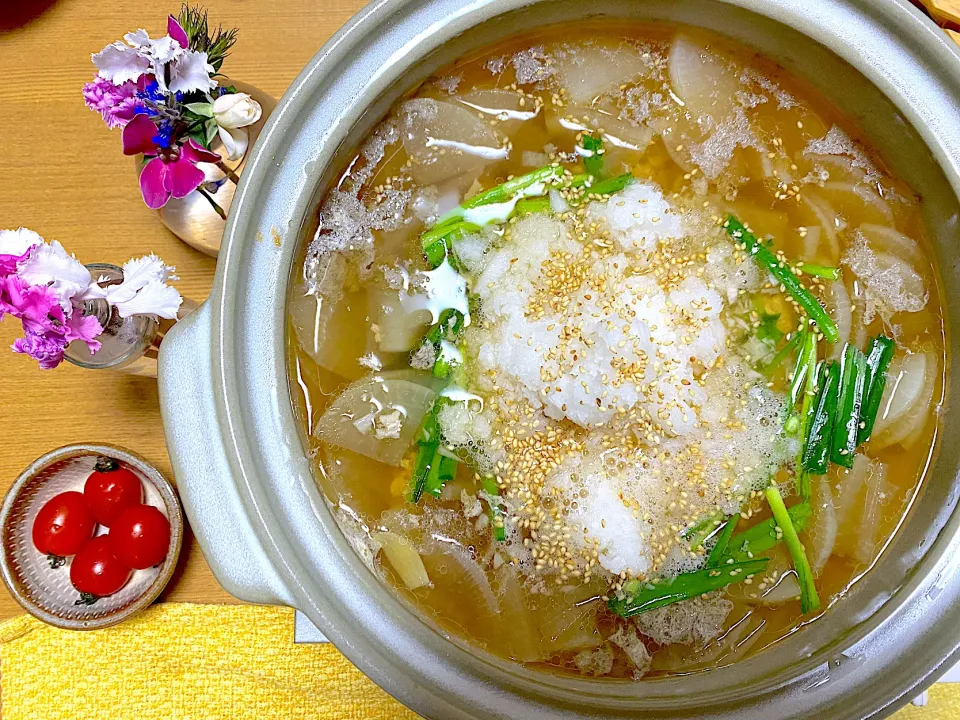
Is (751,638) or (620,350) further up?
(620,350)

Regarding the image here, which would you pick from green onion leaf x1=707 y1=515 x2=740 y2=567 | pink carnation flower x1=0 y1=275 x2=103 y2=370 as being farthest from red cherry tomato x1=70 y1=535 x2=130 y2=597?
green onion leaf x1=707 y1=515 x2=740 y2=567

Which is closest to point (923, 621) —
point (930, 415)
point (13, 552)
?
point (930, 415)

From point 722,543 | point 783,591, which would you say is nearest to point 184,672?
point 722,543

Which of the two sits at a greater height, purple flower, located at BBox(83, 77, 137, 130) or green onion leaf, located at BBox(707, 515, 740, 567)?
purple flower, located at BBox(83, 77, 137, 130)

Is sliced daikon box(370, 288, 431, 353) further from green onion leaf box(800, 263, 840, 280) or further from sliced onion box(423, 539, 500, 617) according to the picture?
green onion leaf box(800, 263, 840, 280)

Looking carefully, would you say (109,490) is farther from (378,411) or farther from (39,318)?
(378,411)

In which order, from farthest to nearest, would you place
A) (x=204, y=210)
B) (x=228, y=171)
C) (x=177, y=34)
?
(x=204, y=210), (x=228, y=171), (x=177, y=34)
